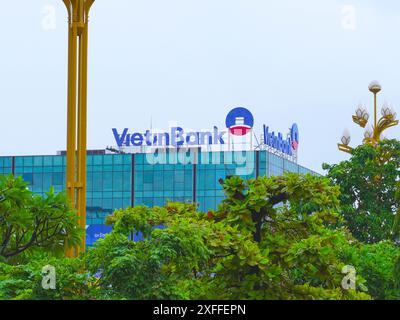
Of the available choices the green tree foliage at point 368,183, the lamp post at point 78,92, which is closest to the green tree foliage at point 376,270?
the lamp post at point 78,92

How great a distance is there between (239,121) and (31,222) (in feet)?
247

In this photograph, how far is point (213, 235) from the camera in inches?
1001

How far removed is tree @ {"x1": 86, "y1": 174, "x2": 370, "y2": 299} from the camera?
24.3 meters

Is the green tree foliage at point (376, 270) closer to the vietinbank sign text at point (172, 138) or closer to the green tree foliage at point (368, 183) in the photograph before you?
the green tree foliage at point (368, 183)

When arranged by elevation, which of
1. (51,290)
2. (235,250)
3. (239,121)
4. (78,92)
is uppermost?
(239,121)

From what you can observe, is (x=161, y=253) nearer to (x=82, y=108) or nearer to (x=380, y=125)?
(x=82, y=108)

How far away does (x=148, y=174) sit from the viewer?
119 meters

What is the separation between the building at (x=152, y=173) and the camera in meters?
117

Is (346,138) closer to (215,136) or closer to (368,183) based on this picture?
(368,183)

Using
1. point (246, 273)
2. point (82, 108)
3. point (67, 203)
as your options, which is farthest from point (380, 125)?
point (246, 273)

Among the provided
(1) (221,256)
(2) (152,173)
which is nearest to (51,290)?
(1) (221,256)

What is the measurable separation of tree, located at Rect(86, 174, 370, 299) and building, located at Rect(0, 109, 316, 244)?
88.1m

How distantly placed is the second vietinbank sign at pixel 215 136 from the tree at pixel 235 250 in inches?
2992
